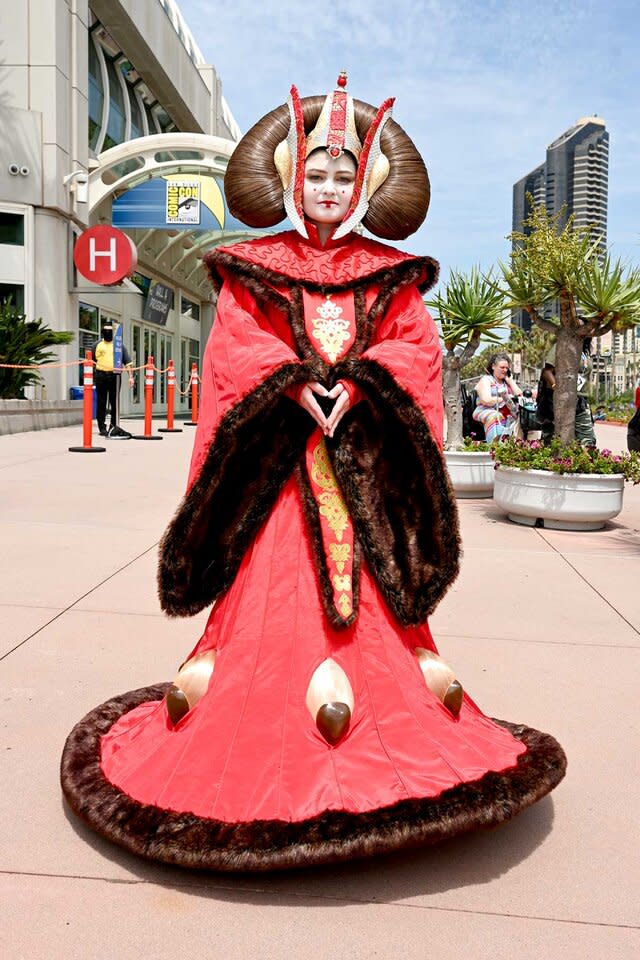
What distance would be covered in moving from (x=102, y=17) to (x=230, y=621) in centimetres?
2186

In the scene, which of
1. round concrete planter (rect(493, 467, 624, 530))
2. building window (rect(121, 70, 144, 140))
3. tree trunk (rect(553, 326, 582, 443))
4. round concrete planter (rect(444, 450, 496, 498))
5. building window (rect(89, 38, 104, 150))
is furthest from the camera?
building window (rect(121, 70, 144, 140))

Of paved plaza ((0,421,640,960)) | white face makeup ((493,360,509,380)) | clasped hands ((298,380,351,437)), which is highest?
white face makeup ((493,360,509,380))

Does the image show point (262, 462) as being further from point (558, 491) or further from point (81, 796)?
point (558, 491)

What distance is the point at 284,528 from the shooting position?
230 cm

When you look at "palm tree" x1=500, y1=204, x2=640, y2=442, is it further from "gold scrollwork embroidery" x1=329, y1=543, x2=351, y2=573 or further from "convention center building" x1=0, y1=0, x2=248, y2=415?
"convention center building" x1=0, y1=0, x2=248, y2=415

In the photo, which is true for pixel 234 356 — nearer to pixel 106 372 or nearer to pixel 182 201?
pixel 106 372

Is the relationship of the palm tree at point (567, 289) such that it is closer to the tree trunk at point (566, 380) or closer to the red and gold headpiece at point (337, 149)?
the tree trunk at point (566, 380)

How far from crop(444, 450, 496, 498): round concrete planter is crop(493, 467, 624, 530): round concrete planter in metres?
1.67

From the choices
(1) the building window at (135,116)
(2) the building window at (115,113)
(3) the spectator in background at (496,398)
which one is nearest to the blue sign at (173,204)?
(2) the building window at (115,113)

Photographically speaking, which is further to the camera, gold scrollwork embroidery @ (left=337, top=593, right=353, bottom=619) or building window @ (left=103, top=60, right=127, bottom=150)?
building window @ (left=103, top=60, right=127, bottom=150)

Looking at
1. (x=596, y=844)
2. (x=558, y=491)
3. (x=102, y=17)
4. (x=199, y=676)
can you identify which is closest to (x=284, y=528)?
(x=199, y=676)

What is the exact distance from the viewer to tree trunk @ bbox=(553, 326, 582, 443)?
7555 mm

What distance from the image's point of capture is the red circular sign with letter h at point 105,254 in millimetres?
17594

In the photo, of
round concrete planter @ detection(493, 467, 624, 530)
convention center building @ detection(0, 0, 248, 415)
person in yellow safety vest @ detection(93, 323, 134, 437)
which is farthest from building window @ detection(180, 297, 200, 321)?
round concrete planter @ detection(493, 467, 624, 530)
